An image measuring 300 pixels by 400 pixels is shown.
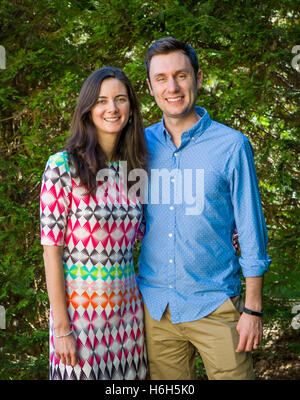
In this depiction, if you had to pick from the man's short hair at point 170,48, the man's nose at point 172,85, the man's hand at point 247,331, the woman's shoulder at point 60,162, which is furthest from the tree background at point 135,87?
the woman's shoulder at point 60,162

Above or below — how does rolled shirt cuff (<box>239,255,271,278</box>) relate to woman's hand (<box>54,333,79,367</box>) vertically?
above

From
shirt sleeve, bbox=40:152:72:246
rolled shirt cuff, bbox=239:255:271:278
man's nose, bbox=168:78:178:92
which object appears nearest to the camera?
shirt sleeve, bbox=40:152:72:246

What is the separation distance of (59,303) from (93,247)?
29 centimetres

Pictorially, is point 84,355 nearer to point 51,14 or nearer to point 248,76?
point 248,76

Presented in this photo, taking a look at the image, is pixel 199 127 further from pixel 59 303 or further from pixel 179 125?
pixel 59 303

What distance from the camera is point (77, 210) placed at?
2178mm

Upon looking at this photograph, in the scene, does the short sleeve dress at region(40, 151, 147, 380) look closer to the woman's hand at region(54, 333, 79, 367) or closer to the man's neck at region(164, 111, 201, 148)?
the woman's hand at region(54, 333, 79, 367)

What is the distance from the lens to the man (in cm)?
229

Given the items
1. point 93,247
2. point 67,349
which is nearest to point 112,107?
point 93,247

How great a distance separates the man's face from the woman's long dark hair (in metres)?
0.16

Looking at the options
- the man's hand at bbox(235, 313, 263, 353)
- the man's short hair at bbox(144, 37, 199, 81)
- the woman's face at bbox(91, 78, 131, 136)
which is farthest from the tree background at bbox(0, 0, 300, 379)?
the man's hand at bbox(235, 313, 263, 353)

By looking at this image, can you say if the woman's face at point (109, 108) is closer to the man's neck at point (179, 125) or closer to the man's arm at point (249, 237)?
the man's neck at point (179, 125)

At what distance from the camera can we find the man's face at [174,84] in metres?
2.43

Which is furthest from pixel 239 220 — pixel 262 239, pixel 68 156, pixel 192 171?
pixel 68 156
